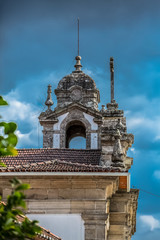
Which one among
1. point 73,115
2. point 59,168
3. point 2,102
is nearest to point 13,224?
point 2,102

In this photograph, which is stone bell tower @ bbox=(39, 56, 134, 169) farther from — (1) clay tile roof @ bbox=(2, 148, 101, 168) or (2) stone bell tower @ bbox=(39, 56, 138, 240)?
(1) clay tile roof @ bbox=(2, 148, 101, 168)

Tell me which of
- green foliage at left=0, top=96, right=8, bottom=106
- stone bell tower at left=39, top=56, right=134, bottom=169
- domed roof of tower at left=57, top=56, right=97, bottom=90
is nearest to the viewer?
green foliage at left=0, top=96, right=8, bottom=106

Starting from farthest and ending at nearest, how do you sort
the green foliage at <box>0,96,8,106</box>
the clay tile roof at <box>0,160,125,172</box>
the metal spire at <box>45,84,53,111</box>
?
the metal spire at <box>45,84,53,111</box> → the clay tile roof at <box>0,160,125,172</box> → the green foliage at <box>0,96,8,106</box>

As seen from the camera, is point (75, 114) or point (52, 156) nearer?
point (52, 156)

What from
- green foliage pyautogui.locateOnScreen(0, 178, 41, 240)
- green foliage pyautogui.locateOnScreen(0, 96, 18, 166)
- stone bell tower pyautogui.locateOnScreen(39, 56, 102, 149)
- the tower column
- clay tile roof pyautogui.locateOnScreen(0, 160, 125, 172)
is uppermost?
stone bell tower pyautogui.locateOnScreen(39, 56, 102, 149)

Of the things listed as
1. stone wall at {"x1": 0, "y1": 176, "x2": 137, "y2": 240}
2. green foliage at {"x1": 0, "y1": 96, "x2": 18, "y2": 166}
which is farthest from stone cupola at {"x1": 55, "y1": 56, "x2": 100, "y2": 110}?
green foliage at {"x1": 0, "y1": 96, "x2": 18, "y2": 166}

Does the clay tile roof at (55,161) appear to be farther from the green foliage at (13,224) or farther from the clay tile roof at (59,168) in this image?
the green foliage at (13,224)

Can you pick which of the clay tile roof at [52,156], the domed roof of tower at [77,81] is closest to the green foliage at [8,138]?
the clay tile roof at [52,156]

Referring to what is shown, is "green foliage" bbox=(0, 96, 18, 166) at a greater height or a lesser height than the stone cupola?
lesser

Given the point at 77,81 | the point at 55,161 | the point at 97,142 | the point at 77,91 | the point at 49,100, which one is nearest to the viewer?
the point at 55,161

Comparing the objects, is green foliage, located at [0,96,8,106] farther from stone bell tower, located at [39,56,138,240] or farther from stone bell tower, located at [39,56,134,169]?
stone bell tower, located at [39,56,134,169]

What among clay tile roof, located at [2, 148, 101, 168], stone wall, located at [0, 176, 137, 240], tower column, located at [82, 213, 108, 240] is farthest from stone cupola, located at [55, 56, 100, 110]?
tower column, located at [82, 213, 108, 240]

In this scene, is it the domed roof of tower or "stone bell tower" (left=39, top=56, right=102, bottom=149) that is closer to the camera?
"stone bell tower" (left=39, top=56, right=102, bottom=149)

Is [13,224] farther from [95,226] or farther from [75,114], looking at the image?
[75,114]
